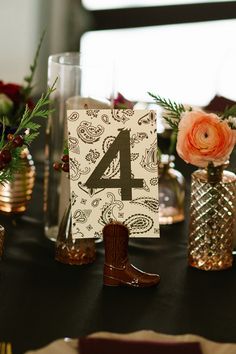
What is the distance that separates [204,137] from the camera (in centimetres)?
163

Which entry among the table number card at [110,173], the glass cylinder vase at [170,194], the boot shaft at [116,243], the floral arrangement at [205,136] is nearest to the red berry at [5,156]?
the table number card at [110,173]

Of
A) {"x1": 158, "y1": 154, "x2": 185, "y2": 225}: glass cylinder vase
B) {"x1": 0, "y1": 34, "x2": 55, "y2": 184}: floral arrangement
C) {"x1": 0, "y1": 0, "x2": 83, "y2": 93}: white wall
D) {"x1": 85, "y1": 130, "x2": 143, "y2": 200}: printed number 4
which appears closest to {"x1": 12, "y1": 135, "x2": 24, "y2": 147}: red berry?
{"x1": 0, "y1": 34, "x2": 55, "y2": 184}: floral arrangement

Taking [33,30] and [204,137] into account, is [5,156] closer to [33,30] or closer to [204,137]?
[204,137]

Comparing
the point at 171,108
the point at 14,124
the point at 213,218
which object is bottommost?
the point at 213,218

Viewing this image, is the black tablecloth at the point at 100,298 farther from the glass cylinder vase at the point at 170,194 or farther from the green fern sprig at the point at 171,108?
the green fern sprig at the point at 171,108

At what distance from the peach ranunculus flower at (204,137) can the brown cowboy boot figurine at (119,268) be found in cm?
21

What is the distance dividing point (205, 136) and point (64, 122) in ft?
1.33

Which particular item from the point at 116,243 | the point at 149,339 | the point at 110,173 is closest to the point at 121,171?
the point at 110,173

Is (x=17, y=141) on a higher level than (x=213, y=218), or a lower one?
higher

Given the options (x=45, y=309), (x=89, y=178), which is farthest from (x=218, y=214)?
(x=45, y=309)

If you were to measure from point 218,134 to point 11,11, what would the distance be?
3585 mm

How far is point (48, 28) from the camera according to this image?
199 inches

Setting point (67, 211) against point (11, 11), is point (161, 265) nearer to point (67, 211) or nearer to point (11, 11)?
point (67, 211)

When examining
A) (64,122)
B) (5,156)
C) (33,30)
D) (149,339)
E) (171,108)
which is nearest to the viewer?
(149,339)
